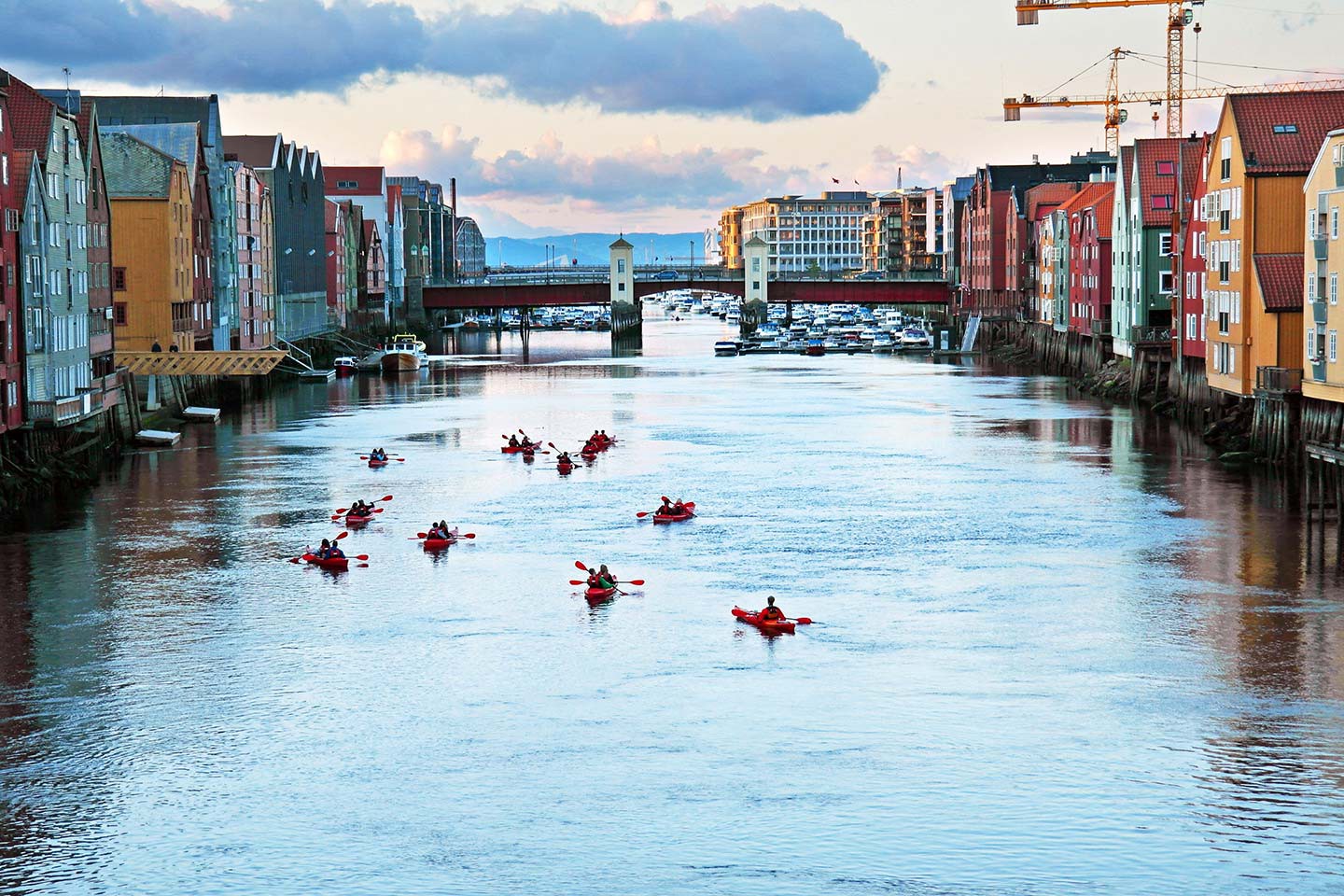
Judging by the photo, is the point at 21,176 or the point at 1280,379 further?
the point at 1280,379

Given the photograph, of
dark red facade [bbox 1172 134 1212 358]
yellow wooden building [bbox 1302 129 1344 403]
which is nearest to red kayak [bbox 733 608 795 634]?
yellow wooden building [bbox 1302 129 1344 403]

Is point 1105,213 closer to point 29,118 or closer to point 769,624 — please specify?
point 29,118

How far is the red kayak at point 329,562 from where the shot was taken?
56438 mm

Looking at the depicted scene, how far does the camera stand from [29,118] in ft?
259

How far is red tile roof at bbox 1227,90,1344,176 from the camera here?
7975cm

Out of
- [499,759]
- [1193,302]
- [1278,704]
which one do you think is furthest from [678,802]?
[1193,302]

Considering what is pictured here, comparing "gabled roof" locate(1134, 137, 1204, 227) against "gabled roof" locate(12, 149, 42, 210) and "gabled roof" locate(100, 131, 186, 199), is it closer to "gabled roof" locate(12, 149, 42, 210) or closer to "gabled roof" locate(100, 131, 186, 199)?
"gabled roof" locate(100, 131, 186, 199)

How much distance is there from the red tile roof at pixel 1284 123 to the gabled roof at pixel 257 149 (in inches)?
4114

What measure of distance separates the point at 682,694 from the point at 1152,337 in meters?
77.8

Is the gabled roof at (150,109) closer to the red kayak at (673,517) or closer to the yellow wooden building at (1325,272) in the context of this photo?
the red kayak at (673,517)

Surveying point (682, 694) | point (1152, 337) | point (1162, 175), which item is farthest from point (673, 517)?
point (1162, 175)

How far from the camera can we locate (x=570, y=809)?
3275 cm

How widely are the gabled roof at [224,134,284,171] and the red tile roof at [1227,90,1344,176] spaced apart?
104505 mm

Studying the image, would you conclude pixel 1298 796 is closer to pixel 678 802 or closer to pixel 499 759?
pixel 678 802
